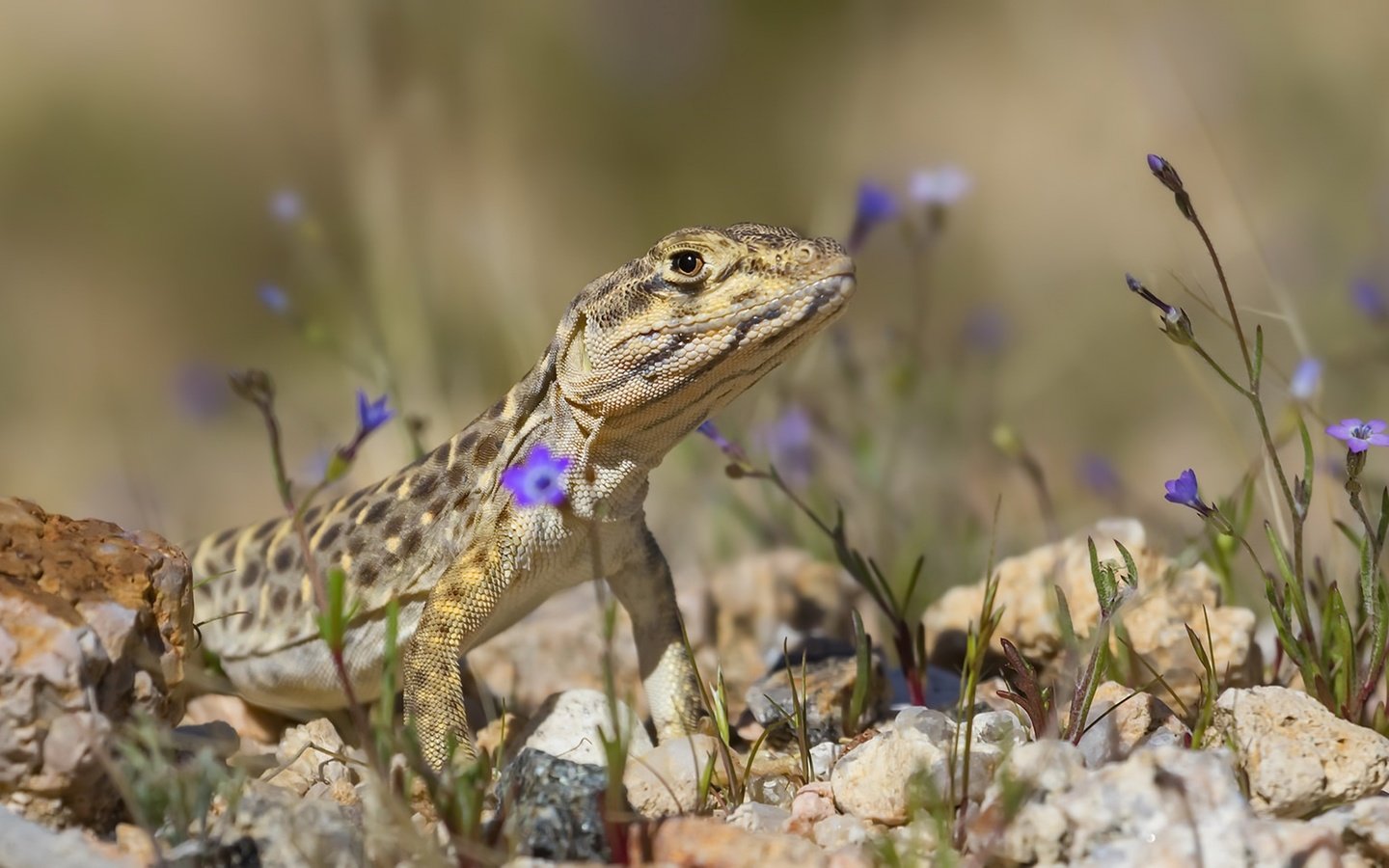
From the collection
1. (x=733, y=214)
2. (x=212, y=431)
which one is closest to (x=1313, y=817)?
(x=212, y=431)

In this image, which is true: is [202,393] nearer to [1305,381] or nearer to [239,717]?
[239,717]

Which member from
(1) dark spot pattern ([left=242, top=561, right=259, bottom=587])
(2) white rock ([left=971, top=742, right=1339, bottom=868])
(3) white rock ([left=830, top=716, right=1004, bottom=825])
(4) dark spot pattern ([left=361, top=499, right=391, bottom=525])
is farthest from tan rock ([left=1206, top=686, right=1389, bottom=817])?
(1) dark spot pattern ([left=242, top=561, right=259, bottom=587])

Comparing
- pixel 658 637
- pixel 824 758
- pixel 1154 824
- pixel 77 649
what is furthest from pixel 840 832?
pixel 77 649

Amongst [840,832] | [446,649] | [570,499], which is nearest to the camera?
[840,832]

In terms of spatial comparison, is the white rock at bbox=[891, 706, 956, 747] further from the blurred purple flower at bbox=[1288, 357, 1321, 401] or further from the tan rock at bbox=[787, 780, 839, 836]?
the blurred purple flower at bbox=[1288, 357, 1321, 401]

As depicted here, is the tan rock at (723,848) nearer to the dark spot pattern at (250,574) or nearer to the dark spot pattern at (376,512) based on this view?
the dark spot pattern at (376,512)

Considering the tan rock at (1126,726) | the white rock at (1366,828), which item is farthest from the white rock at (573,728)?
the white rock at (1366,828)
